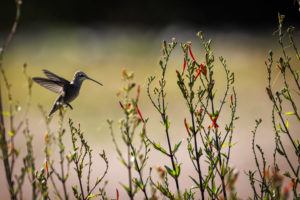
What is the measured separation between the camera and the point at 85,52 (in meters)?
14.8

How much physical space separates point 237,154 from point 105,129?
3.33m

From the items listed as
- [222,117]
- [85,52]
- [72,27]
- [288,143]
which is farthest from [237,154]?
[72,27]

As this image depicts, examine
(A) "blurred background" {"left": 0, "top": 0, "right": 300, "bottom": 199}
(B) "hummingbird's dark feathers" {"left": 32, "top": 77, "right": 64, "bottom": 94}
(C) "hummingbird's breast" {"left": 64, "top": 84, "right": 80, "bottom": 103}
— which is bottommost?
(C) "hummingbird's breast" {"left": 64, "top": 84, "right": 80, "bottom": 103}

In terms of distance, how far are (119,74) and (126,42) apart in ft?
11.5

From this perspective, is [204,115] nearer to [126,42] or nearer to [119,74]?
[119,74]

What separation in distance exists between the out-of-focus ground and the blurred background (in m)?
0.03

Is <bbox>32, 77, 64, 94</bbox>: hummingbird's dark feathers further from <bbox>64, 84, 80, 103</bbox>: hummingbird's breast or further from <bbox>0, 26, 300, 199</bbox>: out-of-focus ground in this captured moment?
<bbox>0, 26, 300, 199</bbox>: out-of-focus ground

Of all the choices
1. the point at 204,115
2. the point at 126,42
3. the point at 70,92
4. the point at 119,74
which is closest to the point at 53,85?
the point at 70,92

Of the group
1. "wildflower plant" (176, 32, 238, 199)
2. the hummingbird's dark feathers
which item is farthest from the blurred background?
"wildflower plant" (176, 32, 238, 199)

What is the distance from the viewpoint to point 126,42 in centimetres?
1556

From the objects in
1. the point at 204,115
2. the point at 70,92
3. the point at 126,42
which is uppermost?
the point at 126,42

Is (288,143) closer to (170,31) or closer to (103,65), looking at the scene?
(103,65)

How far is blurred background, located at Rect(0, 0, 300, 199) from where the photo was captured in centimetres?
1015

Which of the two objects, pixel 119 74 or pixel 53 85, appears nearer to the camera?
pixel 53 85
